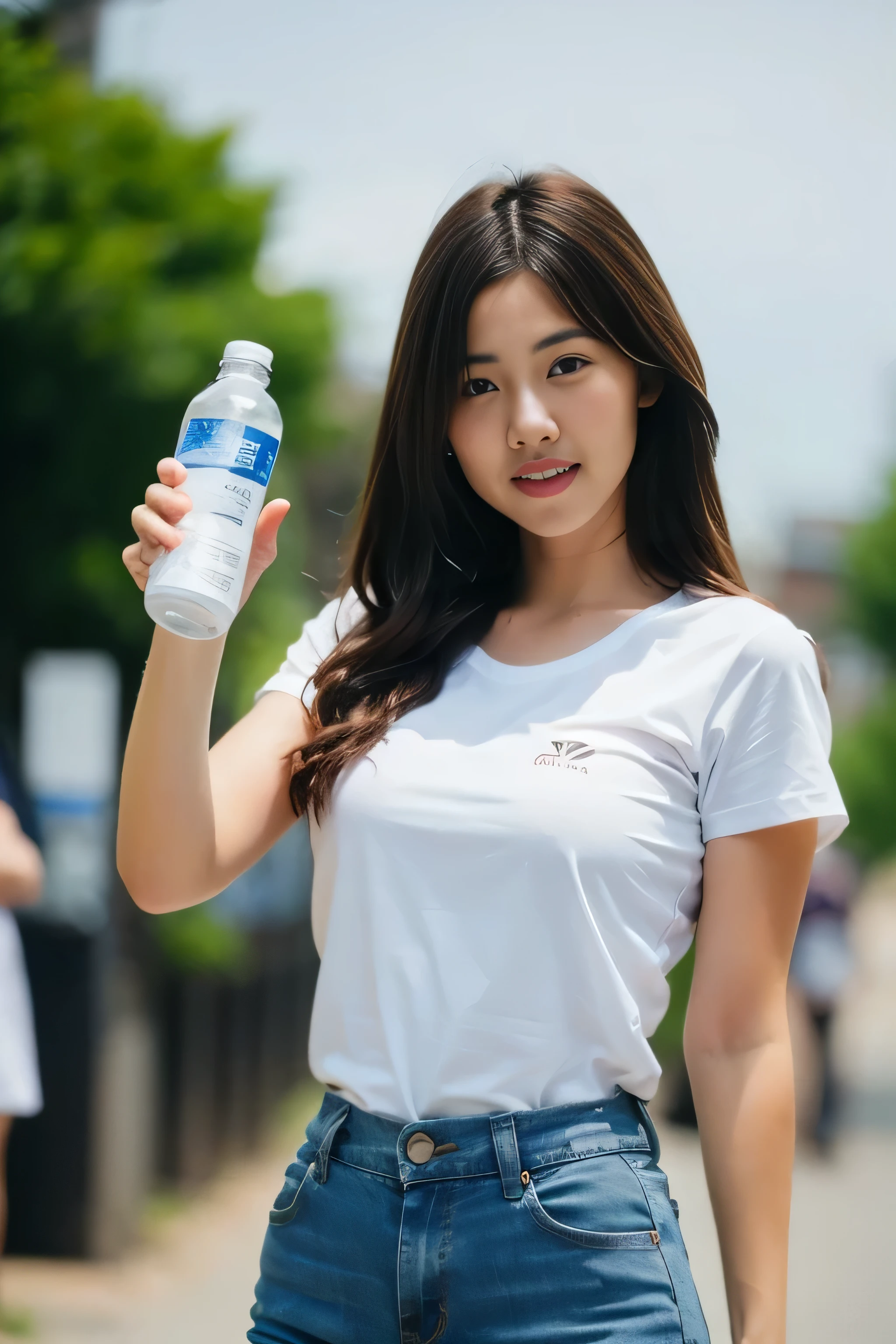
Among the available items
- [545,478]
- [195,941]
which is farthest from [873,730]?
[545,478]

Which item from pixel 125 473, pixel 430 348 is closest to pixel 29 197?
pixel 125 473

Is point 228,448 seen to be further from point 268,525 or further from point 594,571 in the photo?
point 594,571

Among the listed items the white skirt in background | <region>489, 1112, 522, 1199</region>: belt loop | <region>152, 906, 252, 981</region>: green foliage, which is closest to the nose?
<region>489, 1112, 522, 1199</region>: belt loop

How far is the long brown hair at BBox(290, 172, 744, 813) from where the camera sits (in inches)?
60.9

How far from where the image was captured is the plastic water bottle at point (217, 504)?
134 cm

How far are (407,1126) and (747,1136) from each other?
1.17 ft

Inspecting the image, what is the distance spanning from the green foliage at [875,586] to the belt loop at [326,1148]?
17.5 meters

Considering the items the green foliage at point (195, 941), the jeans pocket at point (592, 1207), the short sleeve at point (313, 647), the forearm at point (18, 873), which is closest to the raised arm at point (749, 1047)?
the jeans pocket at point (592, 1207)

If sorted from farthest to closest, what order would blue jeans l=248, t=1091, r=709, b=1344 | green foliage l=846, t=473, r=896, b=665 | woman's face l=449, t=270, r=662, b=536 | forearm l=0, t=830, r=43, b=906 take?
1. green foliage l=846, t=473, r=896, b=665
2. forearm l=0, t=830, r=43, b=906
3. woman's face l=449, t=270, r=662, b=536
4. blue jeans l=248, t=1091, r=709, b=1344

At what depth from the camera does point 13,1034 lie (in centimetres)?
300

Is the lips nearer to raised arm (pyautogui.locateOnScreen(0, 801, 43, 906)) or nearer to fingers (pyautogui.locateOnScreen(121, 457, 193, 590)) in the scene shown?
fingers (pyautogui.locateOnScreen(121, 457, 193, 590))

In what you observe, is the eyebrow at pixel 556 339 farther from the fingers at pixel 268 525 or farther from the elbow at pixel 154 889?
the elbow at pixel 154 889

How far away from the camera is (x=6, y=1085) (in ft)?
9.89

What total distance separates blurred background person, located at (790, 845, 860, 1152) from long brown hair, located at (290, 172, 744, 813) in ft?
21.8
